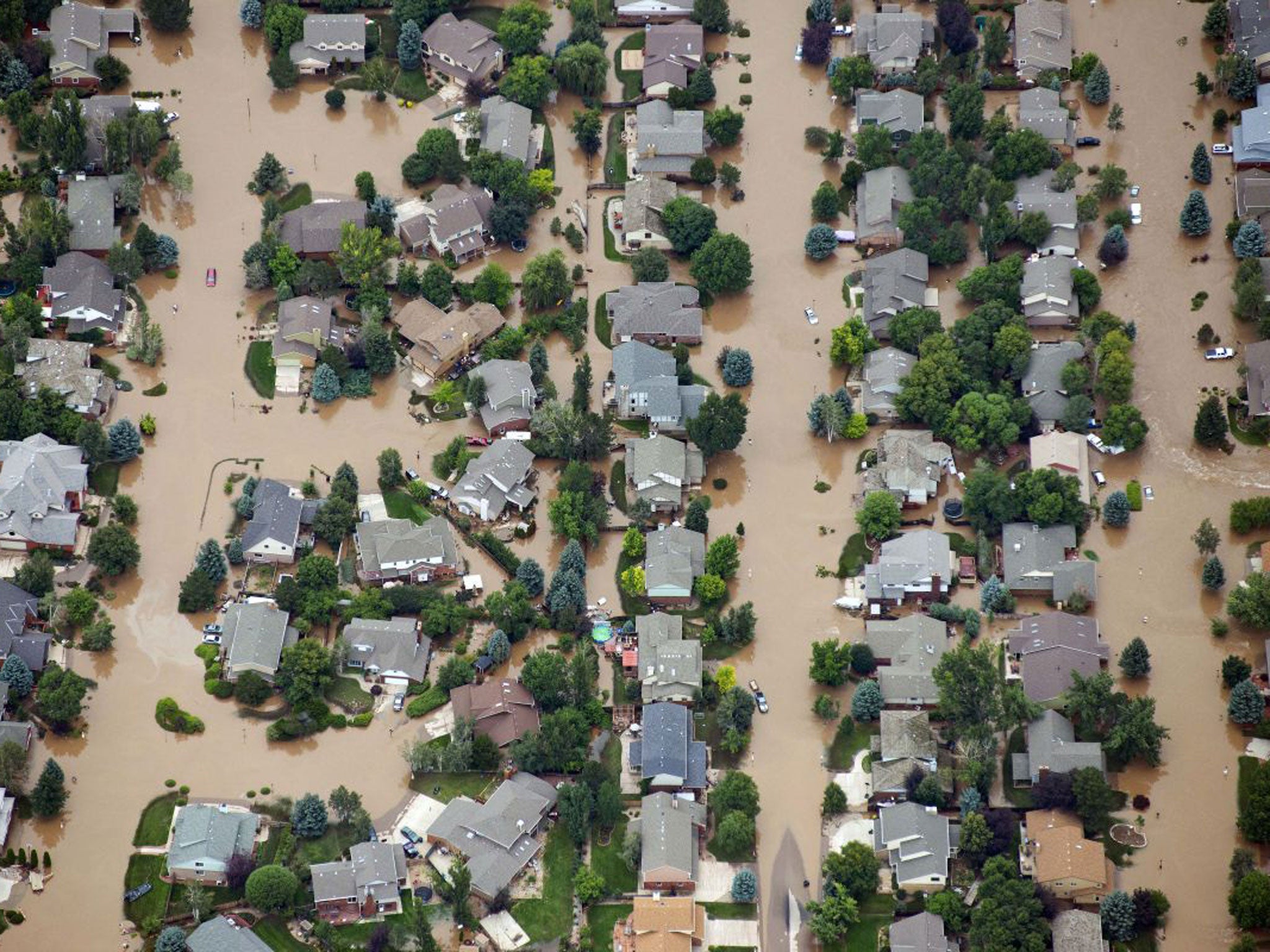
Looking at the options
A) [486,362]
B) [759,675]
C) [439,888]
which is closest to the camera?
[439,888]

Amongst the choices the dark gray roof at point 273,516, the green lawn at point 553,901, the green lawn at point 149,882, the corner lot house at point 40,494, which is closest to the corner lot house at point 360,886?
the green lawn at point 553,901

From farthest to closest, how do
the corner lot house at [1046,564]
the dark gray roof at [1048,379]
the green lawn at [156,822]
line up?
the dark gray roof at [1048,379]
the corner lot house at [1046,564]
the green lawn at [156,822]

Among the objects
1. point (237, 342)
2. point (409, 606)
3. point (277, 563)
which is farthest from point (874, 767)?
point (237, 342)

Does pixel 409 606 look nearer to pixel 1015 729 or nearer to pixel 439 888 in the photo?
pixel 439 888

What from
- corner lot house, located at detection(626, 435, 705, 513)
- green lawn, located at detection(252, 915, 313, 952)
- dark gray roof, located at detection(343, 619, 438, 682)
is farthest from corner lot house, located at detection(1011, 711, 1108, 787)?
green lawn, located at detection(252, 915, 313, 952)

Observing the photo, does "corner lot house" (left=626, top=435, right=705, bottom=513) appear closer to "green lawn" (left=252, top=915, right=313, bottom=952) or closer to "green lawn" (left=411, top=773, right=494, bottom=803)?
"green lawn" (left=411, top=773, right=494, bottom=803)

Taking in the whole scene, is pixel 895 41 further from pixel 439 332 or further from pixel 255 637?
pixel 255 637

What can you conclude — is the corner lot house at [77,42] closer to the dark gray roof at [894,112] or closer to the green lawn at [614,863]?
the dark gray roof at [894,112]
